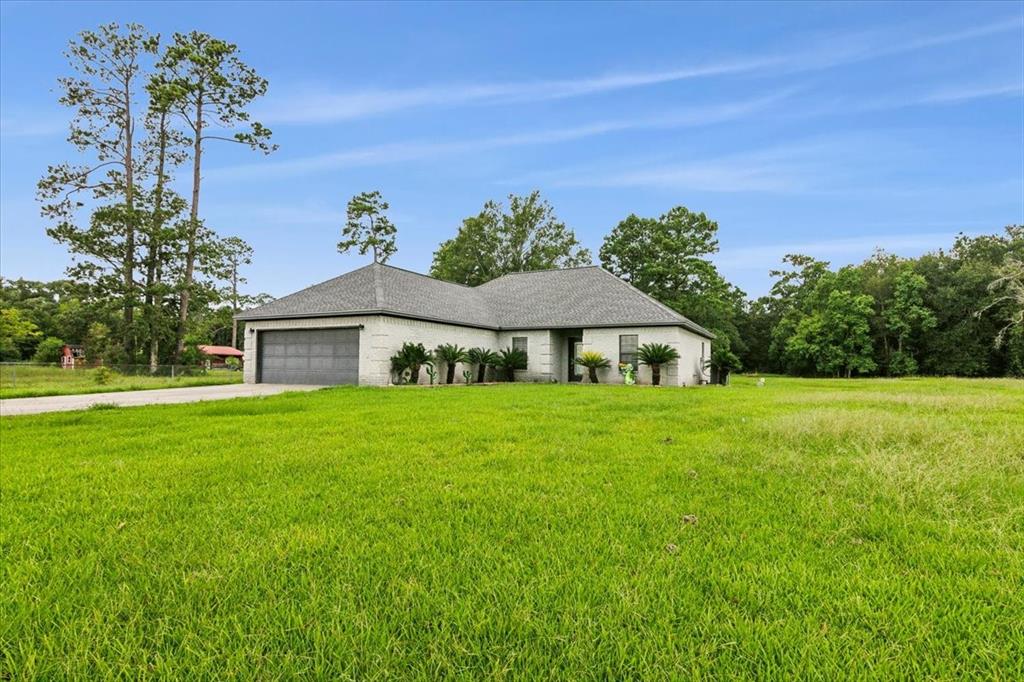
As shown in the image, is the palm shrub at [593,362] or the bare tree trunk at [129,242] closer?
→ the palm shrub at [593,362]

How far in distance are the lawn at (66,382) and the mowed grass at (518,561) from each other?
11425mm

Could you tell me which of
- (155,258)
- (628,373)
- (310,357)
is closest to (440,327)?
(310,357)

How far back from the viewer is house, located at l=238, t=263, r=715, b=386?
664 inches

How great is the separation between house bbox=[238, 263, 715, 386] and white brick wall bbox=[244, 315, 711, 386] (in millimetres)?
38

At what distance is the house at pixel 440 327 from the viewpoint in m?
16.9

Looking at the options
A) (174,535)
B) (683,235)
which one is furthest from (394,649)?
(683,235)

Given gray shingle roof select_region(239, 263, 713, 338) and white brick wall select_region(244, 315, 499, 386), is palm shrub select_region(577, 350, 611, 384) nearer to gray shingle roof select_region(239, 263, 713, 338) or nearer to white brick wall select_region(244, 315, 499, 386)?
gray shingle roof select_region(239, 263, 713, 338)

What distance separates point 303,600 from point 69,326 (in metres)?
52.0

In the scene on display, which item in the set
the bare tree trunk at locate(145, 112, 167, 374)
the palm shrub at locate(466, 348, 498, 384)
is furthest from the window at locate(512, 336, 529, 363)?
the bare tree trunk at locate(145, 112, 167, 374)

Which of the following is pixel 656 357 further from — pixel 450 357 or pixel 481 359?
pixel 450 357

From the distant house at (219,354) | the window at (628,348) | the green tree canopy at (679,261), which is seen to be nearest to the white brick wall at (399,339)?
the window at (628,348)

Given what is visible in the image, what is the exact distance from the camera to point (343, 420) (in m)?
7.46

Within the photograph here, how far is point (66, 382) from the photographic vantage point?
52.4 ft

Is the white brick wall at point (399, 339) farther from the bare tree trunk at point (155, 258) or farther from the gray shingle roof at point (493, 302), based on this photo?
the bare tree trunk at point (155, 258)
